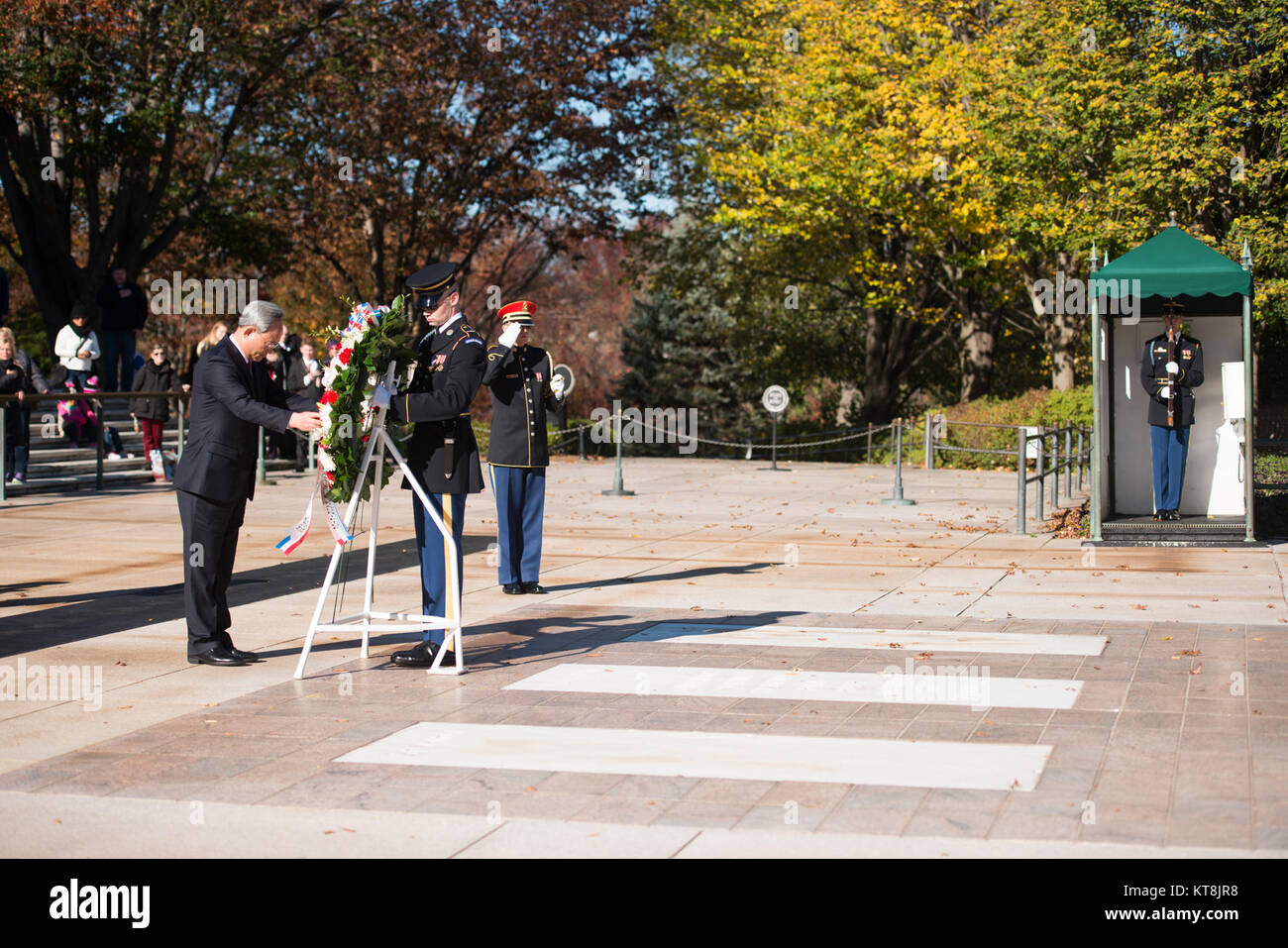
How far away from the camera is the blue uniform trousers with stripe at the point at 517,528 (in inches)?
425

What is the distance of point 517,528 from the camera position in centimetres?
1084

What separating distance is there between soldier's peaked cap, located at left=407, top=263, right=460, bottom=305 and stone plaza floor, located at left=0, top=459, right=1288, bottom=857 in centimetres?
209

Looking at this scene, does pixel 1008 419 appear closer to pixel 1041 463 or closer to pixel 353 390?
pixel 1041 463

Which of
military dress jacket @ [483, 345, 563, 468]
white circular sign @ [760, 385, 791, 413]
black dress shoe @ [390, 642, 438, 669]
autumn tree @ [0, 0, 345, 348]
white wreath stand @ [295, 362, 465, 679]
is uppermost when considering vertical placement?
autumn tree @ [0, 0, 345, 348]

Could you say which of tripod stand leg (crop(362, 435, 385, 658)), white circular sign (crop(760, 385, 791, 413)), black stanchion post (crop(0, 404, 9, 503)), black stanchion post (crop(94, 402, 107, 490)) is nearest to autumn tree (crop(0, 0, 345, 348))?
black stanchion post (crop(94, 402, 107, 490))

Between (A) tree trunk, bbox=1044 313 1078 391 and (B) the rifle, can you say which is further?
(A) tree trunk, bbox=1044 313 1078 391

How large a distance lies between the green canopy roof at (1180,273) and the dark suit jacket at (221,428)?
8283 millimetres

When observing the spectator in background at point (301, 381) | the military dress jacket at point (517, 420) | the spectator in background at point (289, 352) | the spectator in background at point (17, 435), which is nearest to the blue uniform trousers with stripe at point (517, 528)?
the military dress jacket at point (517, 420)

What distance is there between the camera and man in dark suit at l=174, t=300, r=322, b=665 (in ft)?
26.3

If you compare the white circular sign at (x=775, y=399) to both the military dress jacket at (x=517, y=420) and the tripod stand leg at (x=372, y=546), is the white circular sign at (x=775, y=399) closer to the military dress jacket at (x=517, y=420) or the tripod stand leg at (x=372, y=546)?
the military dress jacket at (x=517, y=420)

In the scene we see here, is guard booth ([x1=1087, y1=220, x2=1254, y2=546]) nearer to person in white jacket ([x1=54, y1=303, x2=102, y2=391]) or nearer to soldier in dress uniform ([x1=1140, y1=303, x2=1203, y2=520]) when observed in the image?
soldier in dress uniform ([x1=1140, y1=303, x2=1203, y2=520])

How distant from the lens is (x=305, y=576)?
11.8 metres

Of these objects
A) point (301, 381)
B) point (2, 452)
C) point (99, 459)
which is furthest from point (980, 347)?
point (2, 452)

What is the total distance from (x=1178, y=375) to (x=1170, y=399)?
0.24 metres
